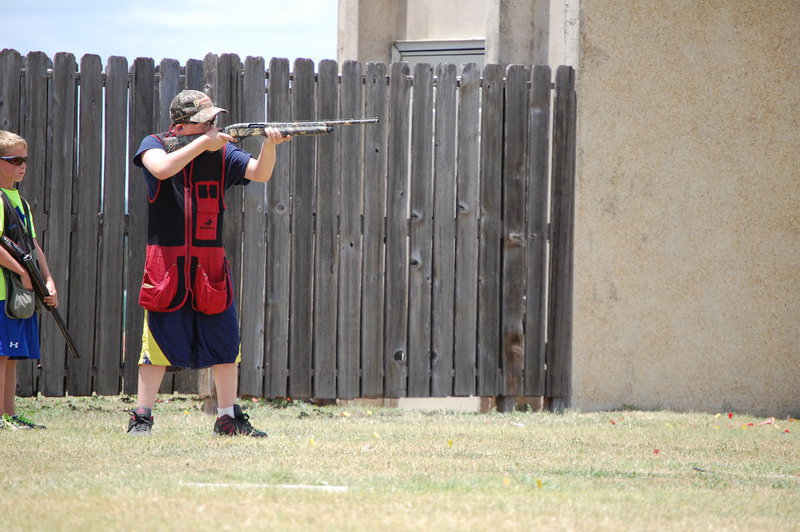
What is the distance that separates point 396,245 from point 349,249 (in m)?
0.34

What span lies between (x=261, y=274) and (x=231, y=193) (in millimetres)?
594

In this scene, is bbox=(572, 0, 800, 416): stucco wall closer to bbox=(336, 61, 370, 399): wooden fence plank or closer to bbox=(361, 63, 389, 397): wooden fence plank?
bbox=(361, 63, 389, 397): wooden fence plank

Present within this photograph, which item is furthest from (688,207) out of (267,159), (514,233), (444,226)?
(267,159)

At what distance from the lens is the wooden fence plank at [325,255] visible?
733cm

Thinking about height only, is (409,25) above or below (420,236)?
above

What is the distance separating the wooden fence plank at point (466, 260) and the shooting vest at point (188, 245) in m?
2.23

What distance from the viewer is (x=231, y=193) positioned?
724 centimetres

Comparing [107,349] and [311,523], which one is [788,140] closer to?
[107,349]

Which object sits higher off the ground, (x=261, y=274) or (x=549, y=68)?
(x=549, y=68)

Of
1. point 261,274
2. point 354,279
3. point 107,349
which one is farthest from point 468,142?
point 107,349

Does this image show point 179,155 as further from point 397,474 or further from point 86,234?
point 397,474

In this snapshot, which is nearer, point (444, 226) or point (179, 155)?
point (179, 155)

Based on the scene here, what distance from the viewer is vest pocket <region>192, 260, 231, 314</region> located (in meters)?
5.62

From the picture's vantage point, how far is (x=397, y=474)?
448 cm
